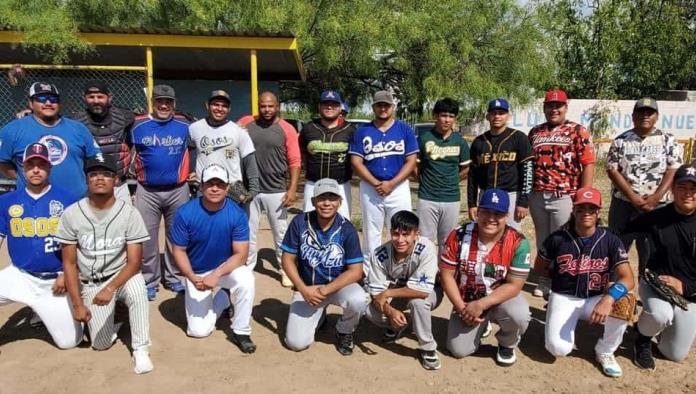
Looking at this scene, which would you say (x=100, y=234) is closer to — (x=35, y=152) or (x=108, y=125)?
(x=35, y=152)

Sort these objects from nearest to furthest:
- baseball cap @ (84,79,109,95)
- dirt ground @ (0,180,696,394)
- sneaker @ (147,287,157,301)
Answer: dirt ground @ (0,180,696,394) → baseball cap @ (84,79,109,95) → sneaker @ (147,287,157,301)

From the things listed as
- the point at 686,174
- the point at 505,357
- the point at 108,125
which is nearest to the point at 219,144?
the point at 108,125

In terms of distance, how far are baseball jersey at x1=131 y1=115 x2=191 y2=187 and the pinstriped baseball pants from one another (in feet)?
3.60

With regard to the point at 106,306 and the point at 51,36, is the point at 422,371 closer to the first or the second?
the point at 106,306

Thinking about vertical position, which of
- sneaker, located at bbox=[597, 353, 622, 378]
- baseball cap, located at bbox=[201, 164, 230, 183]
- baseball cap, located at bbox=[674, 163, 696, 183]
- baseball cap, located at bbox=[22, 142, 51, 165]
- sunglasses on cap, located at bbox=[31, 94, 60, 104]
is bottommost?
sneaker, located at bbox=[597, 353, 622, 378]

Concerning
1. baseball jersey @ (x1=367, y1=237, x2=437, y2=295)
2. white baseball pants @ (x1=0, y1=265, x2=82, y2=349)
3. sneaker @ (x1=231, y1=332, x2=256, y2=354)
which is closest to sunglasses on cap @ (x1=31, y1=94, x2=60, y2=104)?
white baseball pants @ (x1=0, y1=265, x2=82, y2=349)

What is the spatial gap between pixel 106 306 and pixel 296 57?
5934mm

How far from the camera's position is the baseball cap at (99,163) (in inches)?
138

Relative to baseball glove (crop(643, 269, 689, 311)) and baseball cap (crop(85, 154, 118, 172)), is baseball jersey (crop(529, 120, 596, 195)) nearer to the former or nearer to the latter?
baseball glove (crop(643, 269, 689, 311))

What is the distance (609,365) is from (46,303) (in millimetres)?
3826

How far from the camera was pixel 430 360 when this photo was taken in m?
3.57

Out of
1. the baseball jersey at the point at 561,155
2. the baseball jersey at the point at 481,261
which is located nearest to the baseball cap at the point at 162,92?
the baseball jersey at the point at 481,261

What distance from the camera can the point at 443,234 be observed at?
4.75 m

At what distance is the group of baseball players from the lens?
362cm
